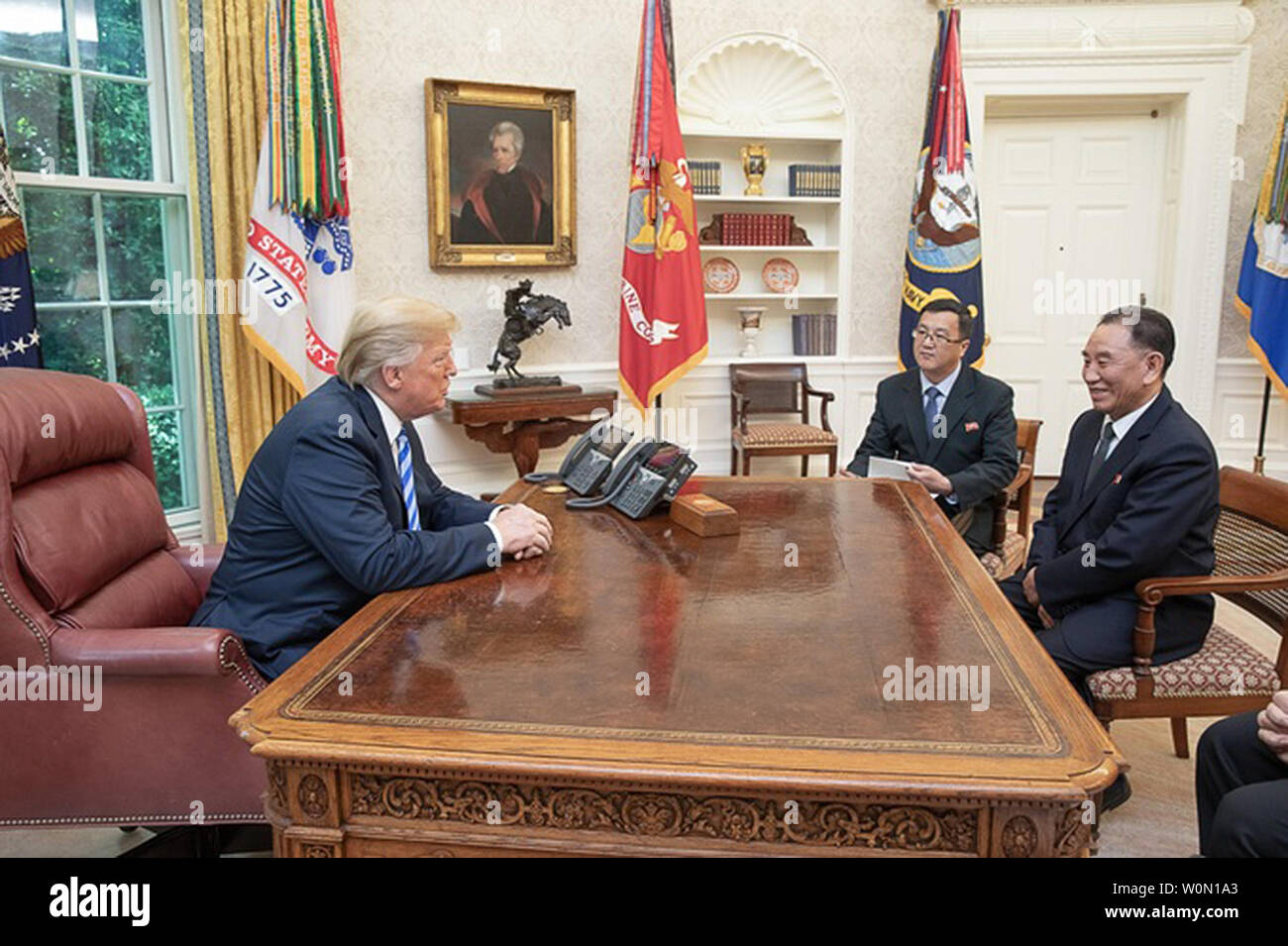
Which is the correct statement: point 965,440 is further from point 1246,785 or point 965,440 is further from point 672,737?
point 672,737

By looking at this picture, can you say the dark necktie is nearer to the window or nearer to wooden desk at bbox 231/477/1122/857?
wooden desk at bbox 231/477/1122/857

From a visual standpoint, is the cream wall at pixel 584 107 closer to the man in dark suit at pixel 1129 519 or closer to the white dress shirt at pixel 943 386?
the white dress shirt at pixel 943 386

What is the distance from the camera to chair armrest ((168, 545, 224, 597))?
2.47m

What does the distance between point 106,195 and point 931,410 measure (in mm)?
3369

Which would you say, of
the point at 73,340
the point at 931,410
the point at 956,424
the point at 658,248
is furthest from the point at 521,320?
the point at 956,424

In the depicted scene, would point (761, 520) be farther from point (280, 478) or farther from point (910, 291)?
point (910, 291)

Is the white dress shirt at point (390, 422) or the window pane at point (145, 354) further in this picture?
the window pane at point (145, 354)

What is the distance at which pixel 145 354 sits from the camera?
4.35m

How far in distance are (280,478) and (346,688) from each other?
2.62ft

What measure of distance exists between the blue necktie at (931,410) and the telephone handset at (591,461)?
1179 mm

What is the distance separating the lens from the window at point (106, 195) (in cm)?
388

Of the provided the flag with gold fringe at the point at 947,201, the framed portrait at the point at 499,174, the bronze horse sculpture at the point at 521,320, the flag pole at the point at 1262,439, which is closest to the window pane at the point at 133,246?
the framed portrait at the point at 499,174

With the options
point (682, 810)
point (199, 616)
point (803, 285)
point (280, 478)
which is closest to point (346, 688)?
point (682, 810)

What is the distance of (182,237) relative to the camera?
439 centimetres
